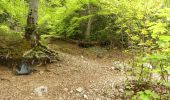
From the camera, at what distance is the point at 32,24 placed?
7.55 meters

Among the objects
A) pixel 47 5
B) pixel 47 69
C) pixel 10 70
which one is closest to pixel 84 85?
pixel 47 69

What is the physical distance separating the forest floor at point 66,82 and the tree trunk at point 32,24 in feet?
2.64

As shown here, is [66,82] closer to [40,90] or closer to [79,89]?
[79,89]

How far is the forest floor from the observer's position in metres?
6.25

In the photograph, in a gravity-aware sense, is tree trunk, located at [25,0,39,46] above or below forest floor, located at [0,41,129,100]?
above

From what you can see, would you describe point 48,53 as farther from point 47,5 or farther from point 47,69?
point 47,5

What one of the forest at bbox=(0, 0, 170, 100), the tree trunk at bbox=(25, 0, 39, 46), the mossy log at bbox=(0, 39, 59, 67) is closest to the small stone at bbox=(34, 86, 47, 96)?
the forest at bbox=(0, 0, 170, 100)

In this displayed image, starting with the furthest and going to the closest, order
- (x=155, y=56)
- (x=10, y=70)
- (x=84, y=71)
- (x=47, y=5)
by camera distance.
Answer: (x=47, y=5) < (x=84, y=71) < (x=10, y=70) < (x=155, y=56)

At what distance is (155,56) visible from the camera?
12.8ft

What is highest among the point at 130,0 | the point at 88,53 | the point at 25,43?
the point at 130,0

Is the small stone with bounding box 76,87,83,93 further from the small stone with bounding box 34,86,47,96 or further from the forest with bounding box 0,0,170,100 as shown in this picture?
the small stone with bounding box 34,86,47,96

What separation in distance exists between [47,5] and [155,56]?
8.25 m

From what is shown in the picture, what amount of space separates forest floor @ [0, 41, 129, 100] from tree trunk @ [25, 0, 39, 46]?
0.80 m

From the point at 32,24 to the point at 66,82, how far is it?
1884 mm
